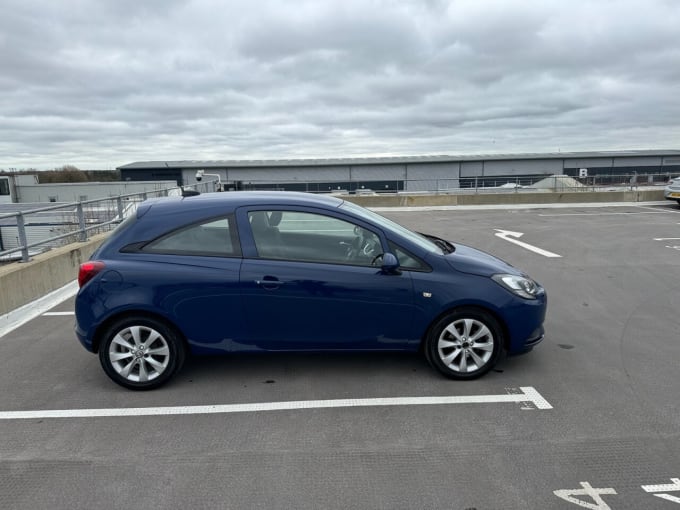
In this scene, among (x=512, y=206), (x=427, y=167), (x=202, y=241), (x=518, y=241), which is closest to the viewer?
(x=202, y=241)

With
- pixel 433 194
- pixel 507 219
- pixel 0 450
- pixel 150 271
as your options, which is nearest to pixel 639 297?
pixel 150 271

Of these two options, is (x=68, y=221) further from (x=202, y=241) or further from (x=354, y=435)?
(x=354, y=435)

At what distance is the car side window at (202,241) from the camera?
12.5 ft

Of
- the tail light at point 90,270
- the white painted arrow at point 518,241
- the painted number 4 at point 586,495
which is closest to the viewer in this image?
the painted number 4 at point 586,495

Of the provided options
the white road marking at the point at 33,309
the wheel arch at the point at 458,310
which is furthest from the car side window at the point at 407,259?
the white road marking at the point at 33,309

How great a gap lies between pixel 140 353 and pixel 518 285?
327 centimetres

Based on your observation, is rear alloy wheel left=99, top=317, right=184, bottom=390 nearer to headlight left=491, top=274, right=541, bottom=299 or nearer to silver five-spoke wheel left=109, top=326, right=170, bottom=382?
silver five-spoke wheel left=109, top=326, right=170, bottom=382

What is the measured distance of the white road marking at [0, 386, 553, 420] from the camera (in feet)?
11.5

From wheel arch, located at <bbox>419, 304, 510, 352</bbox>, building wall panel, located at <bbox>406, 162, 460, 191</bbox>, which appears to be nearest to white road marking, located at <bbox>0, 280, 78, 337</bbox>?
wheel arch, located at <bbox>419, 304, 510, 352</bbox>

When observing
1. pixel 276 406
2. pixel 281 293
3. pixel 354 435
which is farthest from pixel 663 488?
pixel 281 293

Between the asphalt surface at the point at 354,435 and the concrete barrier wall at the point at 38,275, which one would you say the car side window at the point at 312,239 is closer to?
the asphalt surface at the point at 354,435

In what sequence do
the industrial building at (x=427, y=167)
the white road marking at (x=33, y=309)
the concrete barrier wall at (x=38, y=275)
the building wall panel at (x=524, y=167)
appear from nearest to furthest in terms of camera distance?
the white road marking at (x=33, y=309)
the concrete barrier wall at (x=38, y=275)
the industrial building at (x=427, y=167)
the building wall panel at (x=524, y=167)

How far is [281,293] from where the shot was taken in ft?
12.3

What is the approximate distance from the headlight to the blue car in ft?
0.04
